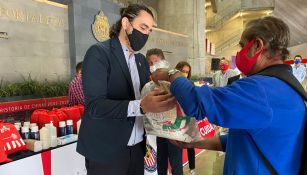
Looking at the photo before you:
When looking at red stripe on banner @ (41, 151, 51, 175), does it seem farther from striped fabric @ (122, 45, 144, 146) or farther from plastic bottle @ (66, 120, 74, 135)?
striped fabric @ (122, 45, 144, 146)

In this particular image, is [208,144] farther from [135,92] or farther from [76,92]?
[76,92]

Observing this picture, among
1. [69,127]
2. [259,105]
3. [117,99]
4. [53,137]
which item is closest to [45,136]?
[53,137]

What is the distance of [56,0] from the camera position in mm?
6977

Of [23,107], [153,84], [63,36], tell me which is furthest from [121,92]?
[63,36]

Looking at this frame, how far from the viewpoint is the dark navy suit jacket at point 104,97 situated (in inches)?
54.5

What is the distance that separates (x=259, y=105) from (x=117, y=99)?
2.37ft

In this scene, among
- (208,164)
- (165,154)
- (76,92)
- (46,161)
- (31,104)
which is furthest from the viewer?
(31,104)

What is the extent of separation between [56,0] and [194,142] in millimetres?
6382

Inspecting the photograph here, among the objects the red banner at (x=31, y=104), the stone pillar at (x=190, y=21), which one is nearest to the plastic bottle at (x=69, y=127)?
the red banner at (x=31, y=104)

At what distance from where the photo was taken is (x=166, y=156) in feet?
10.5

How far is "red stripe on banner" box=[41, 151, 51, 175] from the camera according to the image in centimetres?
229

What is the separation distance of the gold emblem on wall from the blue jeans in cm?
488

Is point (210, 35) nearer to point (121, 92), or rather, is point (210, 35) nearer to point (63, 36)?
point (63, 36)

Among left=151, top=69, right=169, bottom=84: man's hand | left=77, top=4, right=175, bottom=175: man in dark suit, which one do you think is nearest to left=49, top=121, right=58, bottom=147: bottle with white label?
left=77, top=4, right=175, bottom=175: man in dark suit
